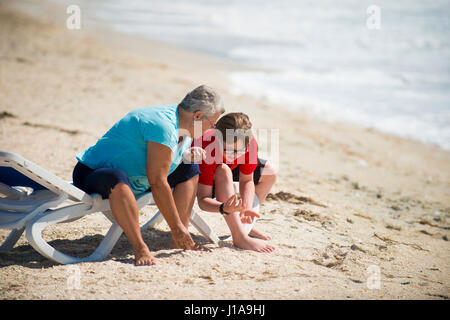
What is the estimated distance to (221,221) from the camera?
13.3ft

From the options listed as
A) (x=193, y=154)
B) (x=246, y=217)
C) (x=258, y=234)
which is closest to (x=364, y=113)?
(x=258, y=234)

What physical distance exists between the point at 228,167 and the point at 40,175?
50.0 inches

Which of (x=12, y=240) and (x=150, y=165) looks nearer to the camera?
(x=150, y=165)

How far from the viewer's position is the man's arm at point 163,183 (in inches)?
115

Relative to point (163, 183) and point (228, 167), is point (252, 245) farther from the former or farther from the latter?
point (163, 183)

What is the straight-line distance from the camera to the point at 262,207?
438cm

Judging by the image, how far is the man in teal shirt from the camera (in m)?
2.94

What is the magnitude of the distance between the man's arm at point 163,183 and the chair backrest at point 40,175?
0.42 meters

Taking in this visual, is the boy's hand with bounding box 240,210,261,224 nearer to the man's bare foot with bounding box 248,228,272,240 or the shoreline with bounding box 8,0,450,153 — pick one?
the man's bare foot with bounding box 248,228,272,240

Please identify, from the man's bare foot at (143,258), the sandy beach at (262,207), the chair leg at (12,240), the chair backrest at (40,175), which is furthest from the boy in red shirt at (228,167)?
the chair leg at (12,240)

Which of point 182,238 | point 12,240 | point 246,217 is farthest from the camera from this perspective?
point 246,217

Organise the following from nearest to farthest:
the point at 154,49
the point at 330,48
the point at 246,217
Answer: the point at 246,217 → the point at 154,49 → the point at 330,48
